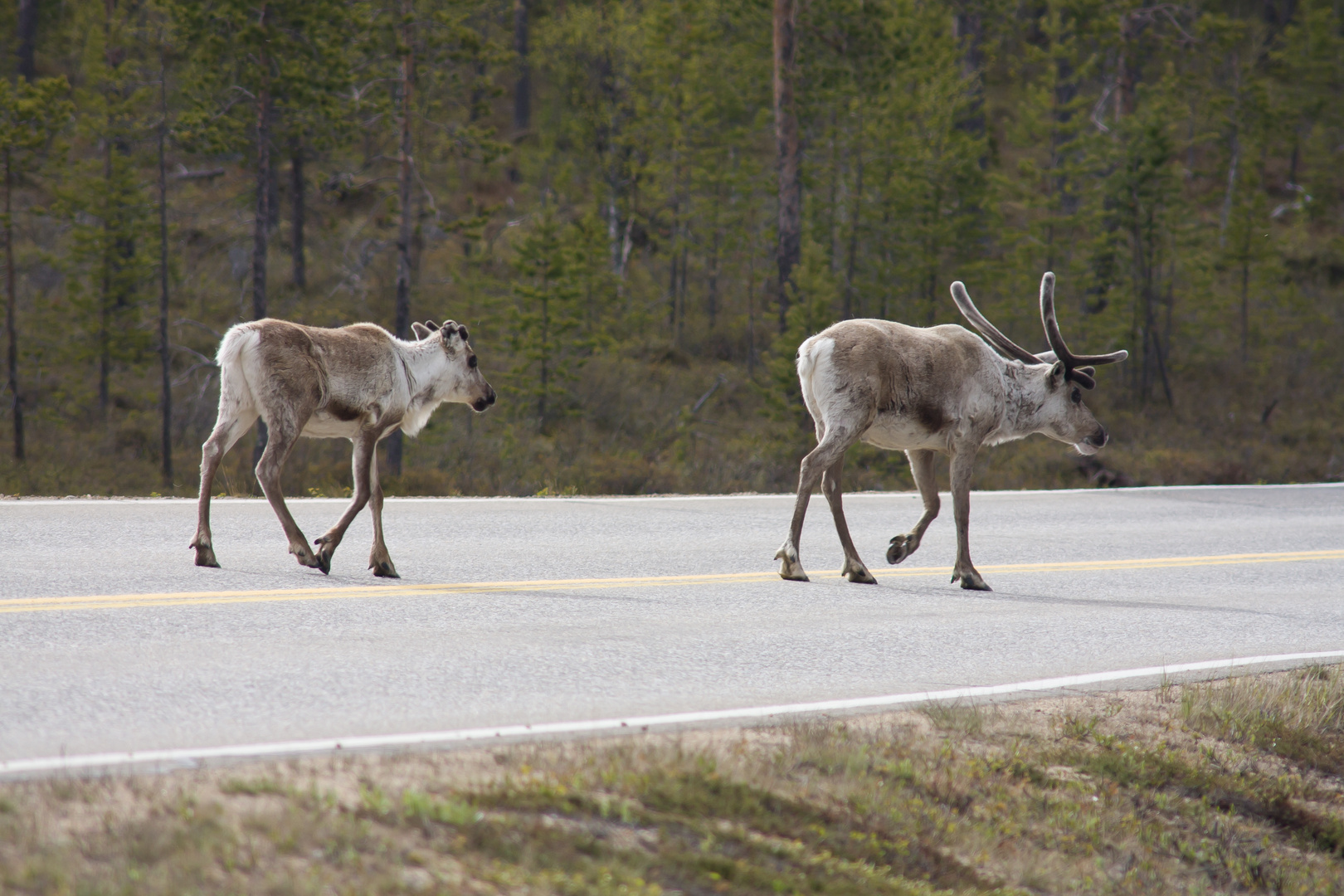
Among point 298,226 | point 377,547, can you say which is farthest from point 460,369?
point 298,226

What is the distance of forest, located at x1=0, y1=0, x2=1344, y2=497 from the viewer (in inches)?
993

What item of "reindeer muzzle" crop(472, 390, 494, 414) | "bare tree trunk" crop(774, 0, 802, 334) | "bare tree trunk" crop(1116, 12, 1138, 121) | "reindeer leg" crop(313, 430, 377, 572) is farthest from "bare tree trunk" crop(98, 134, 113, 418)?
"bare tree trunk" crop(1116, 12, 1138, 121)

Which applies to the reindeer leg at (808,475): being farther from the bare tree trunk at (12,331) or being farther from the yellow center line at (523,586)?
the bare tree trunk at (12,331)

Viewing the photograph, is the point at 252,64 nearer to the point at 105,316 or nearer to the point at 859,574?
the point at 105,316

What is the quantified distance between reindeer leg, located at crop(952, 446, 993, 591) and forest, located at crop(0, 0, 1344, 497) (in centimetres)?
718

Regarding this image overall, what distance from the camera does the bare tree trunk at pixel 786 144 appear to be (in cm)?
2689

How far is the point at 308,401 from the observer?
857 centimetres

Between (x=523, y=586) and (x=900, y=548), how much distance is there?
3248mm

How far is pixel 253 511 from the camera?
445 inches

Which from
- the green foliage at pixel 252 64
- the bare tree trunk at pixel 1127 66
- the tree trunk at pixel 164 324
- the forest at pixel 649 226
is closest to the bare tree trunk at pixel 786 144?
the forest at pixel 649 226

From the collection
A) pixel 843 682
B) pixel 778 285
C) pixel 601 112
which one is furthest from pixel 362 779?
pixel 601 112

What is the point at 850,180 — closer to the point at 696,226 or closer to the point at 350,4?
the point at 696,226

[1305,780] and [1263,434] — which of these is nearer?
[1305,780]

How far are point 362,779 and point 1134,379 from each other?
33147 millimetres
